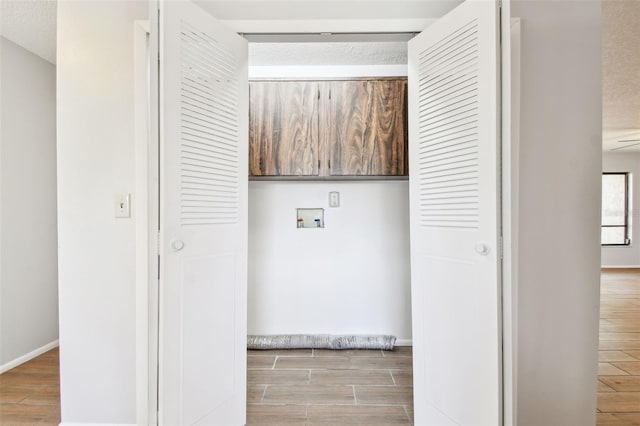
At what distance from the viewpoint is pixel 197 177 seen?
1.40 m

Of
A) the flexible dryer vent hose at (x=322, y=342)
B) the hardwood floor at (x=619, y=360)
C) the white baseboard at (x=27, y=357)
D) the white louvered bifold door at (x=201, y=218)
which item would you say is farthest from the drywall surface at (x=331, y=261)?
the white baseboard at (x=27, y=357)

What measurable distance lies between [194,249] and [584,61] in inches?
76.6

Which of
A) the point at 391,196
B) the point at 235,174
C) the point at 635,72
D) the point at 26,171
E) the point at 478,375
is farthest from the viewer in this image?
the point at 635,72

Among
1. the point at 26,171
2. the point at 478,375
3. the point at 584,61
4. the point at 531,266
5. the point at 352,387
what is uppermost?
the point at 584,61

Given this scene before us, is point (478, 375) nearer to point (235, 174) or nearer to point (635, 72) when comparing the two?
point (235, 174)

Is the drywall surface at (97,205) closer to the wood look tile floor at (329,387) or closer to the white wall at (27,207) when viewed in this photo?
the wood look tile floor at (329,387)

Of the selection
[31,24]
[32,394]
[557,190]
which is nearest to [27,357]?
[32,394]

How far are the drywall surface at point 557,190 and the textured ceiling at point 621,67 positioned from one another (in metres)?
0.99

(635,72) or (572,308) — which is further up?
(635,72)

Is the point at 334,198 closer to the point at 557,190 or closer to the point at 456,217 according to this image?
the point at 456,217

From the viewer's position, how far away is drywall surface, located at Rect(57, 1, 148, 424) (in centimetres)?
162

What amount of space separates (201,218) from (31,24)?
2078 millimetres

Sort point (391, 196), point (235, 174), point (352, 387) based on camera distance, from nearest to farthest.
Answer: point (235, 174), point (352, 387), point (391, 196)

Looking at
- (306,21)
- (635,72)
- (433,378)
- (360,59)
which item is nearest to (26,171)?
(306,21)
